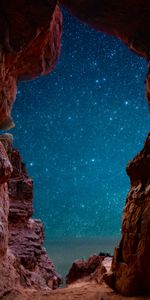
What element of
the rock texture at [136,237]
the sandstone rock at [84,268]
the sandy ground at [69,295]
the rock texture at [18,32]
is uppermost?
the rock texture at [18,32]

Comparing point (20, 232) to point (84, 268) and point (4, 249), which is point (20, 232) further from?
point (4, 249)

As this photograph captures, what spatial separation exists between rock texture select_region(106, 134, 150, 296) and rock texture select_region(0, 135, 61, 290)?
4.68 metres

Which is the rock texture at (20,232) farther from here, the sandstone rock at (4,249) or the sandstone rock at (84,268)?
the sandstone rock at (84,268)

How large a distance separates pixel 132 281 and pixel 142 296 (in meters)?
0.63

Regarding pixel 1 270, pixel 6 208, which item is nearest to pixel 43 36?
pixel 6 208

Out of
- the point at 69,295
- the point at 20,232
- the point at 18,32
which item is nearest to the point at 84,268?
the point at 20,232

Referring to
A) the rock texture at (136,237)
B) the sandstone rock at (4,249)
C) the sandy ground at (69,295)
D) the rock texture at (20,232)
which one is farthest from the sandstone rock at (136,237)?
the rock texture at (20,232)

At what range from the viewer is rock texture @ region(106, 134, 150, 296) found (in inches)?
325

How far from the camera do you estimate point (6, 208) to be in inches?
560

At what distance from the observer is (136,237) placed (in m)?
9.12

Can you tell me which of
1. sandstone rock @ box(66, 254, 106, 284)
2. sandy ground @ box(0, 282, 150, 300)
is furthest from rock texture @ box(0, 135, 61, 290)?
sandy ground @ box(0, 282, 150, 300)

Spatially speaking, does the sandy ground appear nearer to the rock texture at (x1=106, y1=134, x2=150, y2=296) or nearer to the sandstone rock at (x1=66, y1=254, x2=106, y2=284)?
the rock texture at (x1=106, y1=134, x2=150, y2=296)

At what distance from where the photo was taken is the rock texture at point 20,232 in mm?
12414

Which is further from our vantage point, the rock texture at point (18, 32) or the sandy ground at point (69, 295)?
the rock texture at point (18, 32)
